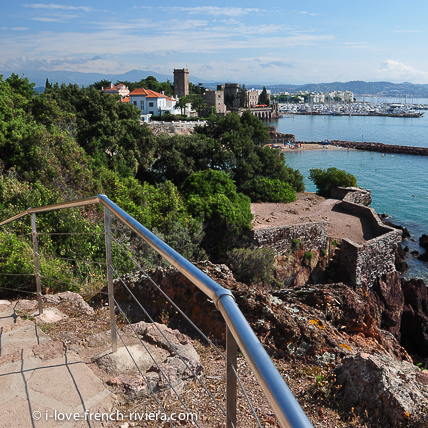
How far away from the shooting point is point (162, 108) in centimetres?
6344

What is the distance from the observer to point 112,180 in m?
15.5

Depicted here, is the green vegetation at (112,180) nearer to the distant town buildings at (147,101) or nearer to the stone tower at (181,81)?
the distant town buildings at (147,101)

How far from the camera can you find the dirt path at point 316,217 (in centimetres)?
1848

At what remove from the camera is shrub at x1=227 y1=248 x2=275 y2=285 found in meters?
14.5

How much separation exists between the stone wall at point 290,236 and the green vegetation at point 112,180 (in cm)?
81

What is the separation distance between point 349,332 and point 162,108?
6209 centimetres

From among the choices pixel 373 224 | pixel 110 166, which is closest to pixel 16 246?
pixel 110 166

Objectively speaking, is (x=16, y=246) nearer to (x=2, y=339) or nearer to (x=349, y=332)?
(x=2, y=339)

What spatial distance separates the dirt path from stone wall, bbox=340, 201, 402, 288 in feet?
3.70

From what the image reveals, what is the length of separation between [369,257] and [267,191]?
7715mm

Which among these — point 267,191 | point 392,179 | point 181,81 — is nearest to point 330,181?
point 267,191

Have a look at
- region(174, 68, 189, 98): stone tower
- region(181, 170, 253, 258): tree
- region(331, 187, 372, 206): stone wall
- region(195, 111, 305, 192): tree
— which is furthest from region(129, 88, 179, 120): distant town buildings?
region(181, 170, 253, 258): tree

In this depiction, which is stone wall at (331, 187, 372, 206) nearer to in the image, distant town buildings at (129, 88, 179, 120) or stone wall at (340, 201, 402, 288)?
stone wall at (340, 201, 402, 288)

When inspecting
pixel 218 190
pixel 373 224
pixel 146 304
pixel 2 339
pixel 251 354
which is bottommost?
pixel 373 224
